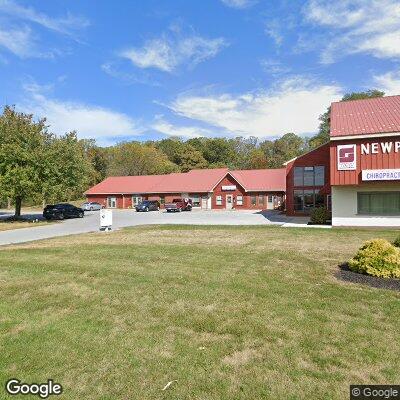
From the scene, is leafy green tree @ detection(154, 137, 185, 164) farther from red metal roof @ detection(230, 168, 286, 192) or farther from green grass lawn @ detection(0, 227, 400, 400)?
green grass lawn @ detection(0, 227, 400, 400)

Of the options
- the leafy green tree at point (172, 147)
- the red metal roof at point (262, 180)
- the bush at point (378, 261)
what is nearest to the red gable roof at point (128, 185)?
the red metal roof at point (262, 180)

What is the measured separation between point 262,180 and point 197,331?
4597cm

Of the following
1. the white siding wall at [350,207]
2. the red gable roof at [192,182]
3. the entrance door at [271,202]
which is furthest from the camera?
the red gable roof at [192,182]

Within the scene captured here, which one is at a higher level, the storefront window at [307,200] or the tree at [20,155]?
the tree at [20,155]

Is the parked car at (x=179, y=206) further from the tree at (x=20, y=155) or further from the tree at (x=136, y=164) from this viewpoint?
the tree at (x=136, y=164)

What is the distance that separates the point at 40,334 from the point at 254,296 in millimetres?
4418

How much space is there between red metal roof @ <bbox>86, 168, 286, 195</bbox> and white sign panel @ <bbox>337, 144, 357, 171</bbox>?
24.1 metres

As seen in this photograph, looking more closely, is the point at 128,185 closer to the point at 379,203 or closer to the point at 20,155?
the point at 20,155

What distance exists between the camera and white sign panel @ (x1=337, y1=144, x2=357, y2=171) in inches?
922

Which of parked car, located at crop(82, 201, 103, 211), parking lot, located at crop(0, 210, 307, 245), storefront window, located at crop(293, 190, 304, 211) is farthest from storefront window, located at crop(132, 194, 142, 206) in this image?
storefront window, located at crop(293, 190, 304, 211)

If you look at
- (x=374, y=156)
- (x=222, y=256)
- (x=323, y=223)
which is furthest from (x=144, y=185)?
(x=222, y=256)

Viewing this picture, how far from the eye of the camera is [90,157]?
81625 millimetres

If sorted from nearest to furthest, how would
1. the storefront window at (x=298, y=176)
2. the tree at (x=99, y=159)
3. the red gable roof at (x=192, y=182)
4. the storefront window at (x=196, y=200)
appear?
the storefront window at (x=298, y=176) < the red gable roof at (x=192, y=182) < the storefront window at (x=196, y=200) < the tree at (x=99, y=159)

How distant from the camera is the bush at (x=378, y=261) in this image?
9.32m
